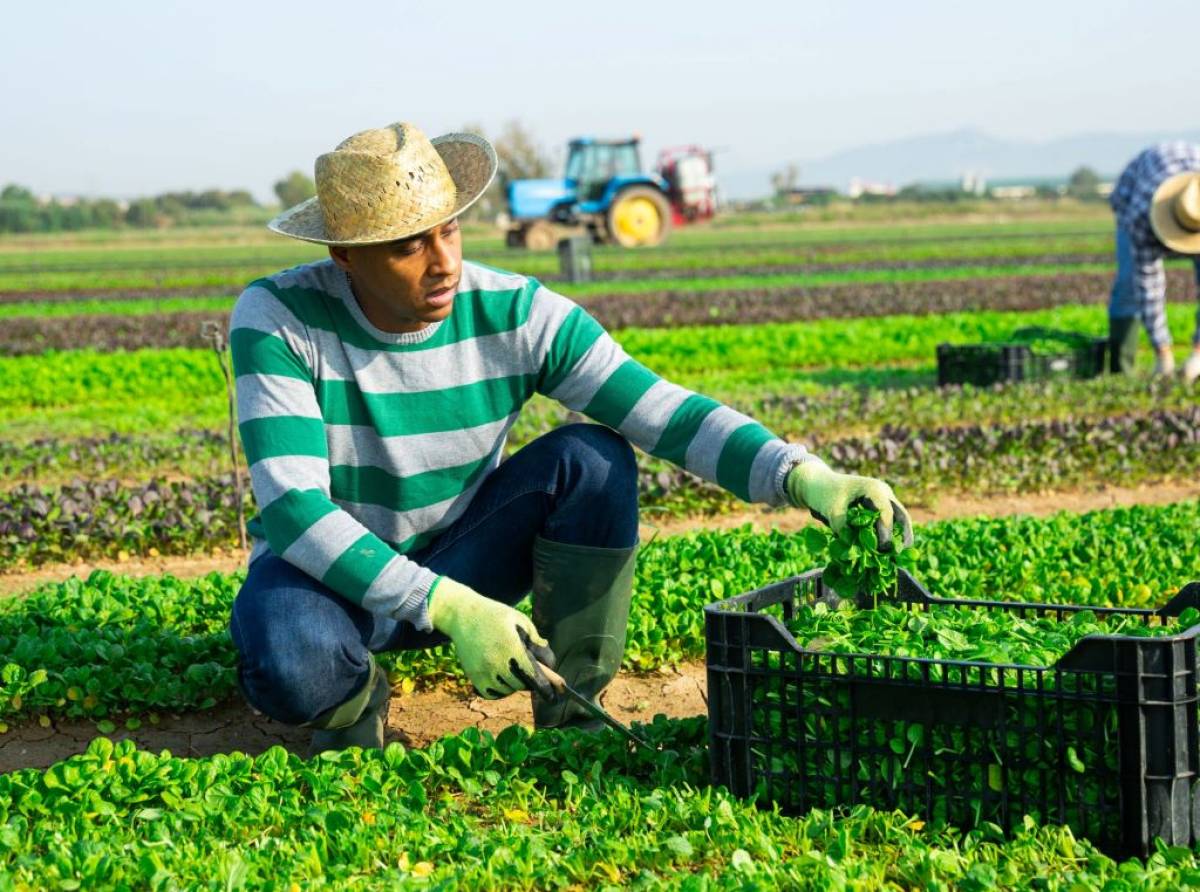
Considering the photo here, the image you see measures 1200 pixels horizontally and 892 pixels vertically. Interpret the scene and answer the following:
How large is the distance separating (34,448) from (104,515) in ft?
9.59

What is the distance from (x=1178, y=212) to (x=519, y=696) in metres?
6.64

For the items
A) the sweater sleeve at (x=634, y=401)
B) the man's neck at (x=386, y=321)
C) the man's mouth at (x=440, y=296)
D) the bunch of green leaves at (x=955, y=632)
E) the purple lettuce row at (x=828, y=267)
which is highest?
the man's mouth at (x=440, y=296)

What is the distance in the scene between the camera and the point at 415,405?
357cm

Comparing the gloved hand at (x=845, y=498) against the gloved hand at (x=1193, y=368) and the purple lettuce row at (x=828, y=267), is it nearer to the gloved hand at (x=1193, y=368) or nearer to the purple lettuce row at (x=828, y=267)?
the gloved hand at (x=1193, y=368)

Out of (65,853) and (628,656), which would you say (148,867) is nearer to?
(65,853)

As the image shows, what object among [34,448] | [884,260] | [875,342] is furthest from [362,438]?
[884,260]

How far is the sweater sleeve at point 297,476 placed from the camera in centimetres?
317

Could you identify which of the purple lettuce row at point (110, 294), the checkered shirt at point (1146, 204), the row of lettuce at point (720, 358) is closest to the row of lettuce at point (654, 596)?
the checkered shirt at point (1146, 204)

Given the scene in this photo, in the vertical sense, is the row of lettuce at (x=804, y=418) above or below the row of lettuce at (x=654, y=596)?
below

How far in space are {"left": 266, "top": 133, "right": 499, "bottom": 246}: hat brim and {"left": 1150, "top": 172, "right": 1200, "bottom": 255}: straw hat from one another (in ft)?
22.6

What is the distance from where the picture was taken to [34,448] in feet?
30.5

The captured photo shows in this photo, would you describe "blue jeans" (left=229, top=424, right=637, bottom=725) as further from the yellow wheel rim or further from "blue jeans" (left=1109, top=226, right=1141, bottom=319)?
the yellow wheel rim

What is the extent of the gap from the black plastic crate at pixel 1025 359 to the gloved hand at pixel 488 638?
8362 millimetres

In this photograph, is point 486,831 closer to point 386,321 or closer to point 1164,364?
point 386,321
